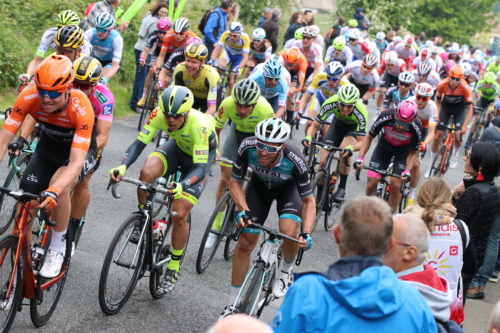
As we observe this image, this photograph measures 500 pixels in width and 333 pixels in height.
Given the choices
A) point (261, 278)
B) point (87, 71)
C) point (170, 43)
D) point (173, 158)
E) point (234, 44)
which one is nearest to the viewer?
point (261, 278)

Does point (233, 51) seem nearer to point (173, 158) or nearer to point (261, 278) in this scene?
point (173, 158)

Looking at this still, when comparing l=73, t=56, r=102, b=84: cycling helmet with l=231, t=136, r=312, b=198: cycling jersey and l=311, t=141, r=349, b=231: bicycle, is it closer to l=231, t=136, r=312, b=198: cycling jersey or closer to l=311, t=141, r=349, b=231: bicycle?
l=231, t=136, r=312, b=198: cycling jersey

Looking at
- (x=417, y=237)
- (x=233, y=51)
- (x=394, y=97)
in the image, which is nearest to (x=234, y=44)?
(x=233, y=51)

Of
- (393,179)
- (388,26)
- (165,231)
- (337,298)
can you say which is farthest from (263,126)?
(388,26)

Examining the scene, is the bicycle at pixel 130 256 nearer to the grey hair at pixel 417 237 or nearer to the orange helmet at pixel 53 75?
the orange helmet at pixel 53 75

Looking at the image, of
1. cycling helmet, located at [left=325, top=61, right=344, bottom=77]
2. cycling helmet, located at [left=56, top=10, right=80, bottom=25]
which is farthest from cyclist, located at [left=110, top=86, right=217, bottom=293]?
cycling helmet, located at [left=325, top=61, right=344, bottom=77]

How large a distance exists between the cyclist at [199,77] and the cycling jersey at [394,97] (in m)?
5.53

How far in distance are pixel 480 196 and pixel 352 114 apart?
3.99 metres

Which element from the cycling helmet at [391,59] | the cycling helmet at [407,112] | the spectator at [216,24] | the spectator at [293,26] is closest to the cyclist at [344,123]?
the cycling helmet at [407,112]

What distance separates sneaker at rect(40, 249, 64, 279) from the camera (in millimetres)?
5098

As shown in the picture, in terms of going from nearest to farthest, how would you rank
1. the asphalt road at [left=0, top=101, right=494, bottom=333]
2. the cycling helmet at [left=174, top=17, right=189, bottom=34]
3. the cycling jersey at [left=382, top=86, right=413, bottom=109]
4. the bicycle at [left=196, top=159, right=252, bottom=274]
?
the asphalt road at [left=0, top=101, right=494, bottom=333] → the bicycle at [left=196, top=159, right=252, bottom=274] → the cycling helmet at [left=174, top=17, right=189, bottom=34] → the cycling jersey at [left=382, top=86, right=413, bottom=109]

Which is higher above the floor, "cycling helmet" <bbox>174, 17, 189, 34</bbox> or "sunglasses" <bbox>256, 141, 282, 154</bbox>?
"cycling helmet" <bbox>174, 17, 189, 34</bbox>

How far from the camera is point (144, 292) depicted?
20.8 ft

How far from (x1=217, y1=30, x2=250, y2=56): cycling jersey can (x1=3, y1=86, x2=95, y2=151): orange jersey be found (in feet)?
33.0
